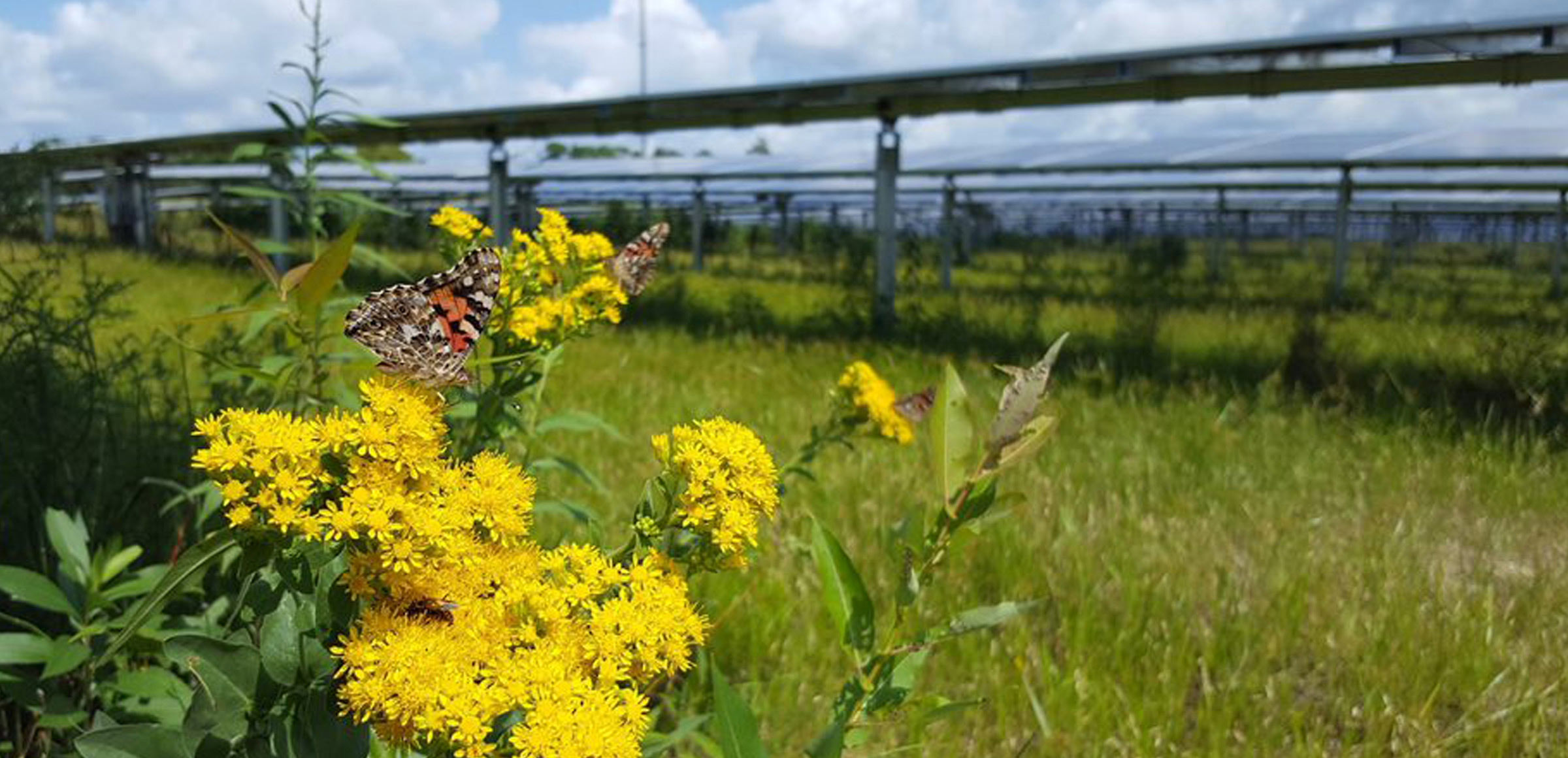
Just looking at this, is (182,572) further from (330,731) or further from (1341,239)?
(1341,239)

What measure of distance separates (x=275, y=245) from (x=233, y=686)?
1305 mm

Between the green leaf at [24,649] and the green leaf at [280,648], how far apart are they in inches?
34.9

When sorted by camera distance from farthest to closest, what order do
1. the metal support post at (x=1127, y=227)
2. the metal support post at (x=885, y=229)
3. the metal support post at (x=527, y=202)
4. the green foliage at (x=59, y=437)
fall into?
the metal support post at (x=1127, y=227) → the metal support post at (x=527, y=202) → the metal support post at (x=885, y=229) → the green foliage at (x=59, y=437)

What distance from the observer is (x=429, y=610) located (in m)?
0.82

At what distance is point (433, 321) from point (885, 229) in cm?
756

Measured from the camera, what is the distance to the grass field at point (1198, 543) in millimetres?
2330

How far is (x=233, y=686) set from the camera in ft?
2.96

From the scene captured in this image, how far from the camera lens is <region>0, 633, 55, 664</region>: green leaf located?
1.54m

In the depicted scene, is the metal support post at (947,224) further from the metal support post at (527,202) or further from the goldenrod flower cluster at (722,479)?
the goldenrod flower cluster at (722,479)

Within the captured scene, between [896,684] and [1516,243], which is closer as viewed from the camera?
[896,684]

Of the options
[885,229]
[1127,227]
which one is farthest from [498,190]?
[1127,227]

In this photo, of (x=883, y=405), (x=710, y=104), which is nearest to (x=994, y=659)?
(x=883, y=405)

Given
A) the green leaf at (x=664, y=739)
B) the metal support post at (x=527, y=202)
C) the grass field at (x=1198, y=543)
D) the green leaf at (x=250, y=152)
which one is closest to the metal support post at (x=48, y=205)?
the grass field at (x=1198, y=543)

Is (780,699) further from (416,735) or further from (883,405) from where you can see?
(416,735)
